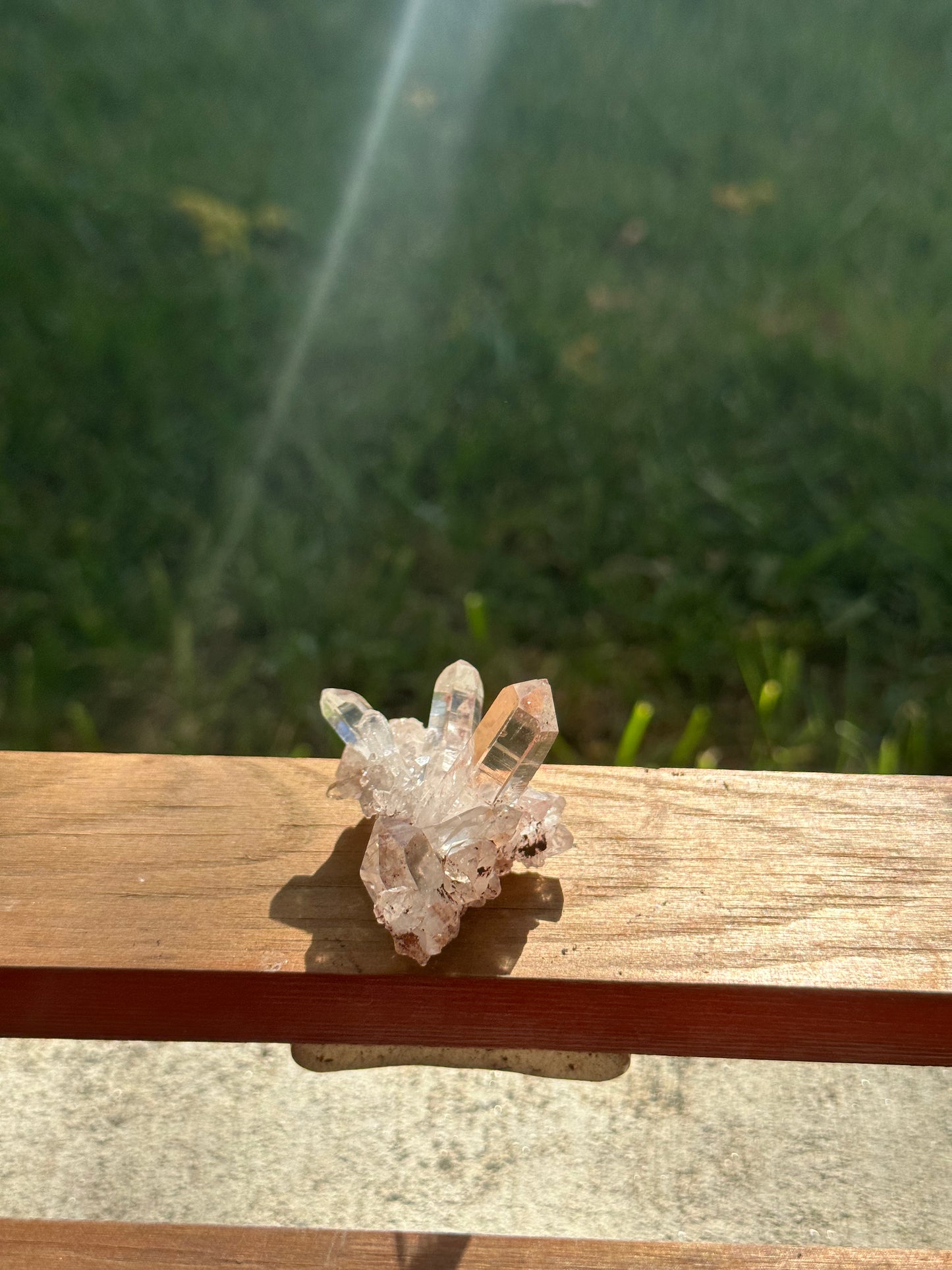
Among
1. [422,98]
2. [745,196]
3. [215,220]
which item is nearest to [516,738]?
[215,220]

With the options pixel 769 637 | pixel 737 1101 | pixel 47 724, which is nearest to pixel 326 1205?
pixel 737 1101

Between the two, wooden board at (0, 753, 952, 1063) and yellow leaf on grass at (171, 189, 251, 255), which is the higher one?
wooden board at (0, 753, 952, 1063)

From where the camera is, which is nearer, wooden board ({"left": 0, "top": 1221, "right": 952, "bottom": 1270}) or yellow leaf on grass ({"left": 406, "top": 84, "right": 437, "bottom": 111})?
wooden board ({"left": 0, "top": 1221, "right": 952, "bottom": 1270})

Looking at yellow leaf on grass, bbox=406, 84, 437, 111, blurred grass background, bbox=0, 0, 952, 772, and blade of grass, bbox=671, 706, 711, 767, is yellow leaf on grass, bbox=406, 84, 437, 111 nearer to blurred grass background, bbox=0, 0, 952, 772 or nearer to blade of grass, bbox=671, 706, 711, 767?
blurred grass background, bbox=0, 0, 952, 772

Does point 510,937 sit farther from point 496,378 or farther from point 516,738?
point 496,378

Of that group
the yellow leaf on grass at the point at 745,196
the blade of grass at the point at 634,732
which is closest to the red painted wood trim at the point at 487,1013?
the blade of grass at the point at 634,732

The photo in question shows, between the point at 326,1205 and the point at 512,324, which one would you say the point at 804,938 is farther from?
the point at 512,324

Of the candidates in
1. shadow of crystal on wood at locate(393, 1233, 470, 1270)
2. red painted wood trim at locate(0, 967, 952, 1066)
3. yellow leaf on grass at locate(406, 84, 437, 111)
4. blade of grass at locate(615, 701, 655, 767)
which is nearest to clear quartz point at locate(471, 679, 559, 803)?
red painted wood trim at locate(0, 967, 952, 1066)
